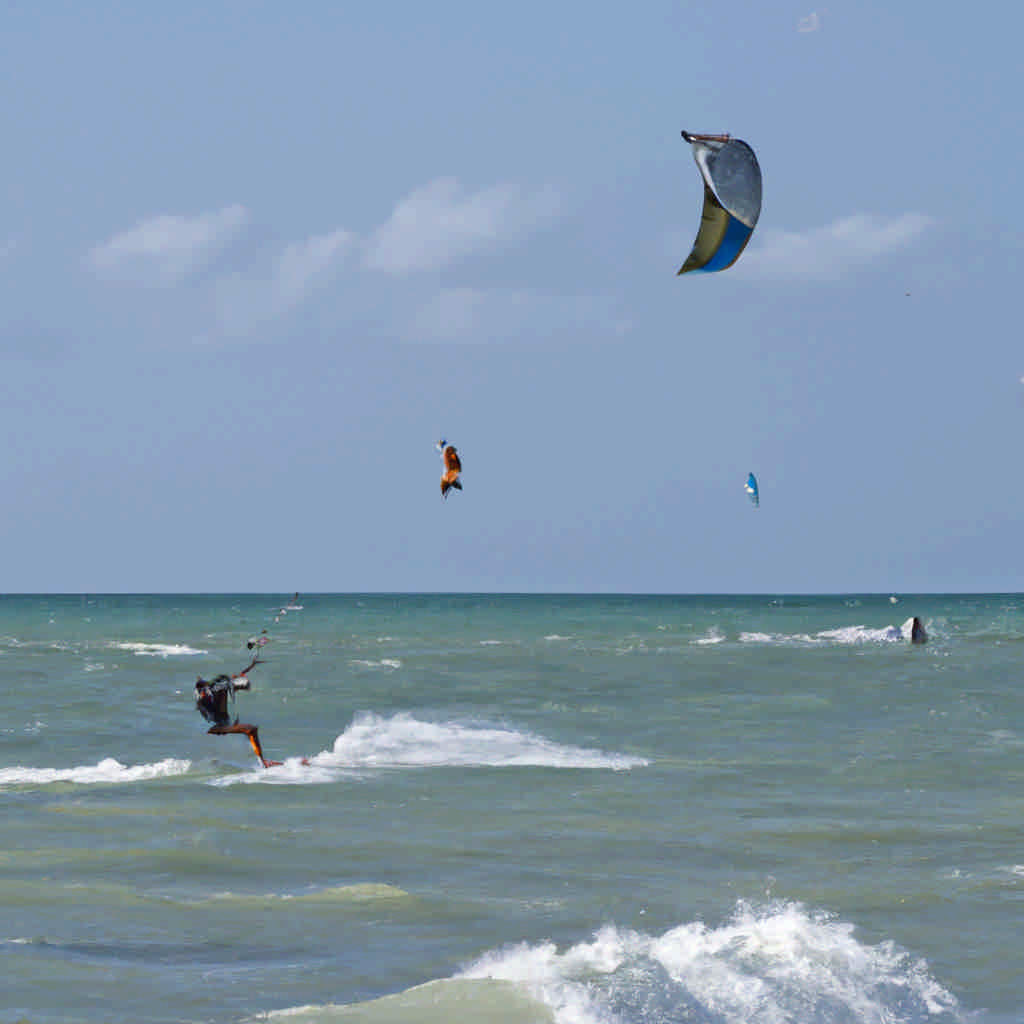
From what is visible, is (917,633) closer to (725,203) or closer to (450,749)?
(450,749)

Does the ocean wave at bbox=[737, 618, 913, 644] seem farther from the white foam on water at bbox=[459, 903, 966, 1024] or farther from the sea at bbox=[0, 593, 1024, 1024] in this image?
the white foam on water at bbox=[459, 903, 966, 1024]

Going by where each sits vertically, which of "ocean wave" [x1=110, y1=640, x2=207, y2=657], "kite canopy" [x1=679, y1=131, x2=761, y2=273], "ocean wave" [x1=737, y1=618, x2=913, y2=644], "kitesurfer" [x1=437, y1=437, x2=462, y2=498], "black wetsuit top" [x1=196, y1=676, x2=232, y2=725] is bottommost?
"ocean wave" [x1=110, y1=640, x2=207, y2=657]

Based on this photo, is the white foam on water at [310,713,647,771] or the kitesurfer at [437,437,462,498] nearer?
the kitesurfer at [437,437,462,498]

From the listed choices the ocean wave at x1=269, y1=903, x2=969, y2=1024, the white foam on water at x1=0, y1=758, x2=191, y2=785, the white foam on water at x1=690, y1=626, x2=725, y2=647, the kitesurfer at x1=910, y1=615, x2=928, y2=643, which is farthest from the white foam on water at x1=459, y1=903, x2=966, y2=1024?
the kitesurfer at x1=910, y1=615, x2=928, y2=643

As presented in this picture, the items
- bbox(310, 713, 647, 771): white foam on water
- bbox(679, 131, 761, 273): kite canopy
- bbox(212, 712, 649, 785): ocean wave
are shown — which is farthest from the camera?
bbox(310, 713, 647, 771): white foam on water

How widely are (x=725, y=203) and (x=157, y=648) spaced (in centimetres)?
5949

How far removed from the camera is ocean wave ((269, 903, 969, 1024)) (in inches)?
417

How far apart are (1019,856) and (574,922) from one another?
604cm

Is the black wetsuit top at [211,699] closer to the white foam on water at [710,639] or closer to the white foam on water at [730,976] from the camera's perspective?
the white foam on water at [730,976]

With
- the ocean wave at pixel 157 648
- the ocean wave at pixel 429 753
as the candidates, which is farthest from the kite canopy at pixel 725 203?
the ocean wave at pixel 157 648

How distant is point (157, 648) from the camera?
231 ft

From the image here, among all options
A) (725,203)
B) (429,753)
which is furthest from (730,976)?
(429,753)

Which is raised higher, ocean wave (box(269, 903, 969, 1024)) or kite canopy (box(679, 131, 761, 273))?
kite canopy (box(679, 131, 761, 273))

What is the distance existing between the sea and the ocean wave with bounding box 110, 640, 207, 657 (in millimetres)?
29622
